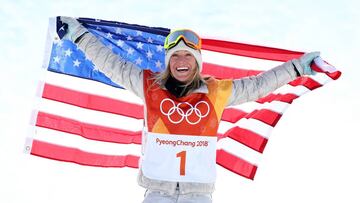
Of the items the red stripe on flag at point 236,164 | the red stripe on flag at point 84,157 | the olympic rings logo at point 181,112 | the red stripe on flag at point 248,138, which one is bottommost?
the red stripe on flag at point 84,157

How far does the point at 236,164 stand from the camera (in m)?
7.81

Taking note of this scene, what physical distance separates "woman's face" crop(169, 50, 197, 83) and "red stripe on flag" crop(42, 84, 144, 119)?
197 cm

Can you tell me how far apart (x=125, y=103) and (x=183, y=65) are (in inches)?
83.8

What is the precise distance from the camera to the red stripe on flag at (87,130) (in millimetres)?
7605

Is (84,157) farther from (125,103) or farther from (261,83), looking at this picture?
(261,83)

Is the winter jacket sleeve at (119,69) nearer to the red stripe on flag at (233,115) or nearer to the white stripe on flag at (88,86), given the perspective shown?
the white stripe on flag at (88,86)

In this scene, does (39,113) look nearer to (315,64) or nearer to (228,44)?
(228,44)

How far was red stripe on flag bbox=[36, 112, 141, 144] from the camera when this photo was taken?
299 inches

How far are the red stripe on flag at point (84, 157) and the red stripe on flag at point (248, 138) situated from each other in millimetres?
1303

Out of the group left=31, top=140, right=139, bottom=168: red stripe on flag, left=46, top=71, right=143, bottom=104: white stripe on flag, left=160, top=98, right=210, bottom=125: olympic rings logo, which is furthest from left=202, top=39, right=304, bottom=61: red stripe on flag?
left=160, top=98, right=210, bottom=125: olympic rings logo

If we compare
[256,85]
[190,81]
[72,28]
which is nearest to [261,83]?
[256,85]

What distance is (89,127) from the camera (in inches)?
309

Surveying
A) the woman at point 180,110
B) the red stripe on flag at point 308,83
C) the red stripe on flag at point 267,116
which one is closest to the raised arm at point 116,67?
the woman at point 180,110

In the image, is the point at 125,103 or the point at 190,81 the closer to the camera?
the point at 190,81
